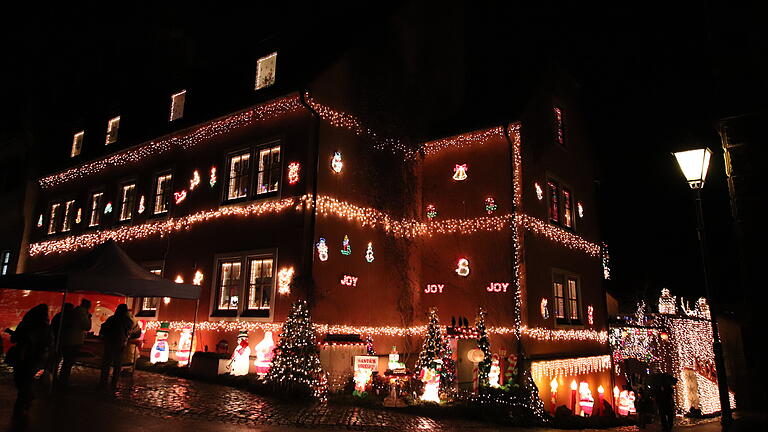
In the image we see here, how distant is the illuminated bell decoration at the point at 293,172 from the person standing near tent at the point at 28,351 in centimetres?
708

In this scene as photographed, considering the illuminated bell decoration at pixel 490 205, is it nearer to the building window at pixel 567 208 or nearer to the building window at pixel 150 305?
the building window at pixel 567 208

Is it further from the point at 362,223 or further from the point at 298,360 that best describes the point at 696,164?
the point at 362,223

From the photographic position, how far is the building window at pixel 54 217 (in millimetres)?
23109

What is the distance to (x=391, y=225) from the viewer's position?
17141 mm

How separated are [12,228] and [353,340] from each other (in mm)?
19553

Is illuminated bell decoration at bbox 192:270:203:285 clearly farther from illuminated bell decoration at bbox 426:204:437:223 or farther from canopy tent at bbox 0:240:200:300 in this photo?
illuminated bell decoration at bbox 426:204:437:223

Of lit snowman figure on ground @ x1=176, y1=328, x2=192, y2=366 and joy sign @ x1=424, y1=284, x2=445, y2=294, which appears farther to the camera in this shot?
joy sign @ x1=424, y1=284, x2=445, y2=294

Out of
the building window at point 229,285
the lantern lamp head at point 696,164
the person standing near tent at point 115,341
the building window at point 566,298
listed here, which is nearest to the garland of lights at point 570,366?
the building window at point 566,298

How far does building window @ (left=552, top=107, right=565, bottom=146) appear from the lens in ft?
62.8

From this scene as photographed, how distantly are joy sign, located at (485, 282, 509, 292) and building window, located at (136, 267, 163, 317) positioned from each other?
10805 millimetres

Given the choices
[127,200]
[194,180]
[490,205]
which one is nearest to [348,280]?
[490,205]

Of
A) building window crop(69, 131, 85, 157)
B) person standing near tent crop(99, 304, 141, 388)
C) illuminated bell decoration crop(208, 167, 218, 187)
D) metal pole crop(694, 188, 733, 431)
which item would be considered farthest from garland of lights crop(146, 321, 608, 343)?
building window crop(69, 131, 85, 157)

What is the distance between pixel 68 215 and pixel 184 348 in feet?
36.8

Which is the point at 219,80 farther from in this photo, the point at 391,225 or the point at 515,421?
the point at 515,421
